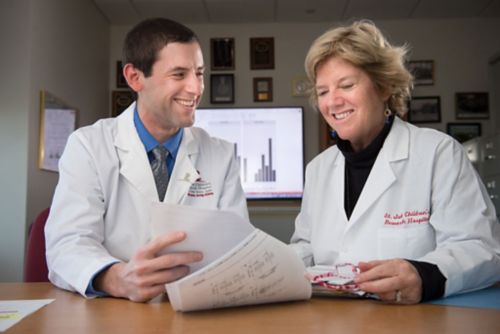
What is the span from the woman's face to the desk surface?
617 millimetres

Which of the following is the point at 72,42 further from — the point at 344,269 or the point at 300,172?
the point at 344,269

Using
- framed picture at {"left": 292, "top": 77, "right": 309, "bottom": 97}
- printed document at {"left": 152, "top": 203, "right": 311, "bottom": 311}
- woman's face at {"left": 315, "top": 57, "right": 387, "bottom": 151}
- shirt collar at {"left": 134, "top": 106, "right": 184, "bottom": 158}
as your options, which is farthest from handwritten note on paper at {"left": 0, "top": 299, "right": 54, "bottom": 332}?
framed picture at {"left": 292, "top": 77, "right": 309, "bottom": 97}

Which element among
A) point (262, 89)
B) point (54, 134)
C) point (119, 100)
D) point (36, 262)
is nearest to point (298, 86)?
point (262, 89)

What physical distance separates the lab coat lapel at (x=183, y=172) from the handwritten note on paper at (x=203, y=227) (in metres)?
0.49

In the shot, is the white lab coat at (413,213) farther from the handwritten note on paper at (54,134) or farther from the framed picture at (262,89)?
the framed picture at (262,89)

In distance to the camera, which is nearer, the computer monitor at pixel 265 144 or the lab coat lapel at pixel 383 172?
the lab coat lapel at pixel 383 172

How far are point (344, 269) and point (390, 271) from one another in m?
0.32

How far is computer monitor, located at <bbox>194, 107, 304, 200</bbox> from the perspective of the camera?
13.9 feet

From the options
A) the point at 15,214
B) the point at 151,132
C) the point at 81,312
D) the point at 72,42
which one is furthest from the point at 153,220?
the point at 72,42

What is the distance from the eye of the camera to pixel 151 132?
1.50 m

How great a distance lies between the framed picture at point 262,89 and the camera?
4.39 m

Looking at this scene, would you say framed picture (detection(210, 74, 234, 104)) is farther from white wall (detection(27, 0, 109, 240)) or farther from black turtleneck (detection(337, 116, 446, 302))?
black turtleneck (detection(337, 116, 446, 302))

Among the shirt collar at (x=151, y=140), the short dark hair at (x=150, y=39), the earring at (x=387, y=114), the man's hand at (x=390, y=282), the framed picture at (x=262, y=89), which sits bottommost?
the man's hand at (x=390, y=282)

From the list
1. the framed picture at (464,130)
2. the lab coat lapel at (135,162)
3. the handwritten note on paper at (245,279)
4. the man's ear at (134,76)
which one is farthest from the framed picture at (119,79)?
the handwritten note on paper at (245,279)
